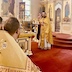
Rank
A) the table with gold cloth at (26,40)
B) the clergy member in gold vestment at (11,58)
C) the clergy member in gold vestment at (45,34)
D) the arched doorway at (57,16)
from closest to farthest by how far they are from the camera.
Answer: the clergy member in gold vestment at (11,58), the table with gold cloth at (26,40), the clergy member in gold vestment at (45,34), the arched doorway at (57,16)

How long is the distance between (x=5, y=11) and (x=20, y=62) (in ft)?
27.8

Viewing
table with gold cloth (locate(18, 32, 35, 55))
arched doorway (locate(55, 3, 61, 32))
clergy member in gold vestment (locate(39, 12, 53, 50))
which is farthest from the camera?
arched doorway (locate(55, 3, 61, 32))

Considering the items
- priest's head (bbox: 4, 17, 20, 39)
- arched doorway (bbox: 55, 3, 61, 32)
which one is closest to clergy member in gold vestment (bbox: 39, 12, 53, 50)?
priest's head (bbox: 4, 17, 20, 39)

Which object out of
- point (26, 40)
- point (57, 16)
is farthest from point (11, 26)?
point (57, 16)

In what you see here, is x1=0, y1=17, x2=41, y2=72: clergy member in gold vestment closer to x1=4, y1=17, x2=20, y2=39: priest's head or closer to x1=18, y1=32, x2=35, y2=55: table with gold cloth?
x1=4, y1=17, x2=20, y2=39: priest's head

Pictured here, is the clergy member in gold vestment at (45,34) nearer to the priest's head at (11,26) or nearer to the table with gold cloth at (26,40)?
the table with gold cloth at (26,40)

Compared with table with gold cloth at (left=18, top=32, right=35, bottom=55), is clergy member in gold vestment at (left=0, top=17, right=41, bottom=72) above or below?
above

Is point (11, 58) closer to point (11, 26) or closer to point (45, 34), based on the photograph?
point (11, 26)

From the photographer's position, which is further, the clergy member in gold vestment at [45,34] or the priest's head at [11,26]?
Result: the clergy member in gold vestment at [45,34]

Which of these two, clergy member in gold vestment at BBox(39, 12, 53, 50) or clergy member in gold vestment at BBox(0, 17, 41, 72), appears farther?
clergy member in gold vestment at BBox(39, 12, 53, 50)

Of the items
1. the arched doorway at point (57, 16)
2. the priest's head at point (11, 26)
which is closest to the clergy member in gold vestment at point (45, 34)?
the priest's head at point (11, 26)

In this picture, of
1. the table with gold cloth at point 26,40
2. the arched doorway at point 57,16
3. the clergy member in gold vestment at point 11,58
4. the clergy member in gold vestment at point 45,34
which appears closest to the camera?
the clergy member in gold vestment at point 11,58

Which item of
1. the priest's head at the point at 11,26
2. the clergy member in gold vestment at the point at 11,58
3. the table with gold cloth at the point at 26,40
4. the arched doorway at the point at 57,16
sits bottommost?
the table with gold cloth at the point at 26,40

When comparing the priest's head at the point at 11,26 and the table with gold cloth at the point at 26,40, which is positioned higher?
the priest's head at the point at 11,26
